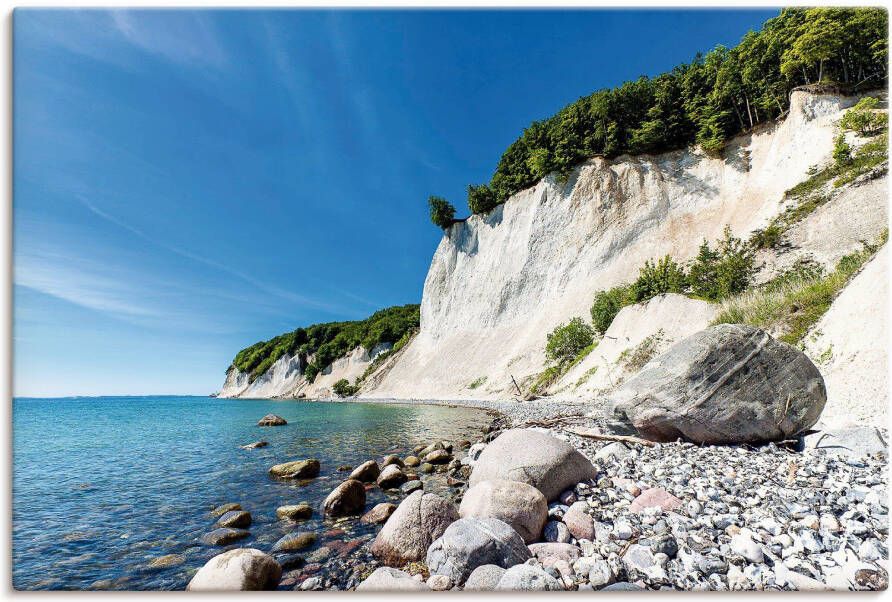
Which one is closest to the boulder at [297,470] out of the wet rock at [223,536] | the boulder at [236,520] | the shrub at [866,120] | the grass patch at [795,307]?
the boulder at [236,520]

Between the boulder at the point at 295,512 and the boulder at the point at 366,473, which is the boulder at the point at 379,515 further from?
the boulder at the point at 366,473

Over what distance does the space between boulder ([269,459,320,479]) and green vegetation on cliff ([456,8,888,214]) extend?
116ft

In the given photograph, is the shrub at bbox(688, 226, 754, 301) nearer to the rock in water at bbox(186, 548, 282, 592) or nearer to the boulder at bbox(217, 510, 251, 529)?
the boulder at bbox(217, 510, 251, 529)

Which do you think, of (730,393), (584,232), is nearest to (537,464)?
(730,393)

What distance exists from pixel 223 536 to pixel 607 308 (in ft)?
85.2

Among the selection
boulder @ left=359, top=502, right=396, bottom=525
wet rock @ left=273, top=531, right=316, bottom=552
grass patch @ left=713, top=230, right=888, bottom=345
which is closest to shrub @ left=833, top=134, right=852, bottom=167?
grass patch @ left=713, top=230, right=888, bottom=345

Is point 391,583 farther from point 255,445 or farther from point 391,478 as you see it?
point 255,445

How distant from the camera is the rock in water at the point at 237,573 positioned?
3996mm

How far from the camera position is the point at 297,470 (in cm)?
941

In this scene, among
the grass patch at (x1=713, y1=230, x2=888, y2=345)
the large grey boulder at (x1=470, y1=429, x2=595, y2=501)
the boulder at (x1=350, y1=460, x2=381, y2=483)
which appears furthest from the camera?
the grass patch at (x1=713, y1=230, x2=888, y2=345)

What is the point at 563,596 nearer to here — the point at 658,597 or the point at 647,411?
the point at 658,597

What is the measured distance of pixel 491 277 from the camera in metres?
40.3

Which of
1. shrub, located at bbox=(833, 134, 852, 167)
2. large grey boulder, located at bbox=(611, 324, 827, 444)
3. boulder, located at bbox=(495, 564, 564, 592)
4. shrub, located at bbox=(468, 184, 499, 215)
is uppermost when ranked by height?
shrub, located at bbox=(468, 184, 499, 215)

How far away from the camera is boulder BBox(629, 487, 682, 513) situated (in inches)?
176
